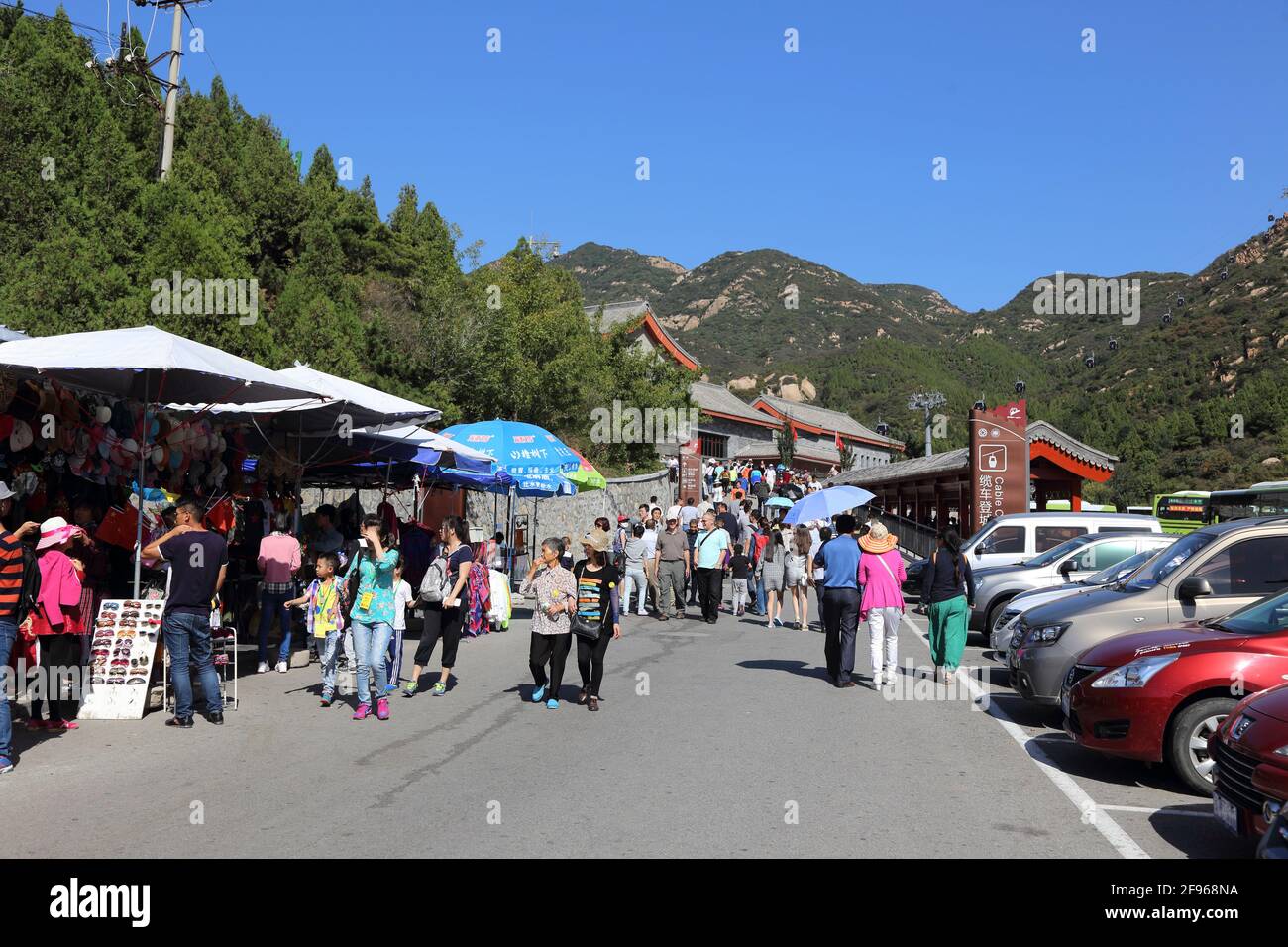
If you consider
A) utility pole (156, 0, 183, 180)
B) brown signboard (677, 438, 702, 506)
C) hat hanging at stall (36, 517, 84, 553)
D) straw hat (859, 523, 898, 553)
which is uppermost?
utility pole (156, 0, 183, 180)

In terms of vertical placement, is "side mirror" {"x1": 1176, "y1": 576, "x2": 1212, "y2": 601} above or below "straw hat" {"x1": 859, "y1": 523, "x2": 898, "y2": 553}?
below

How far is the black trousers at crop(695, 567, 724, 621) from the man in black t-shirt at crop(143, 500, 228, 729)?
436 inches

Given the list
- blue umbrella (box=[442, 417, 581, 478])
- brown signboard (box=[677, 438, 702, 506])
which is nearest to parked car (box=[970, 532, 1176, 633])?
blue umbrella (box=[442, 417, 581, 478])

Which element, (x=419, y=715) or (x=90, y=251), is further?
(x=90, y=251)

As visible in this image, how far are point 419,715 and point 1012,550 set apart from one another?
1353 centimetres

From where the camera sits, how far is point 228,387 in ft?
35.7

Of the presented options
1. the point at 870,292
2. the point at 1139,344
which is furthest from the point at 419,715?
the point at 870,292

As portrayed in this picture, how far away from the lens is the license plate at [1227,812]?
5.32 meters

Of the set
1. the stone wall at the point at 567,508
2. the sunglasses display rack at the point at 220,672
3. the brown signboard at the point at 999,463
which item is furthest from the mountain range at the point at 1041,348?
the sunglasses display rack at the point at 220,672

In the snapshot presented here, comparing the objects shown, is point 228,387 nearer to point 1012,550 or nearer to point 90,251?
point 90,251

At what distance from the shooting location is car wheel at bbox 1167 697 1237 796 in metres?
6.91

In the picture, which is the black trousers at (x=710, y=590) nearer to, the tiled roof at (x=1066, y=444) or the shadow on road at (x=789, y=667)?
the shadow on road at (x=789, y=667)

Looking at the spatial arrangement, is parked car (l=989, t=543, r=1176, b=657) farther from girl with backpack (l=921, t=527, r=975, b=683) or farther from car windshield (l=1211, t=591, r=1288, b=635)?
car windshield (l=1211, t=591, r=1288, b=635)

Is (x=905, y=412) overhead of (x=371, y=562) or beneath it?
overhead
